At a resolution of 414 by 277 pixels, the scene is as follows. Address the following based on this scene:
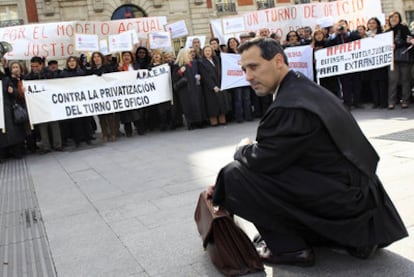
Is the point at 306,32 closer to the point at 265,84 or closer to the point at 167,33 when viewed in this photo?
the point at 167,33

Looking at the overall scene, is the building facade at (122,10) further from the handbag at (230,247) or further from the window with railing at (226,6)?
the handbag at (230,247)

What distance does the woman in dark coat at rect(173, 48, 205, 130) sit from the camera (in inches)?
392

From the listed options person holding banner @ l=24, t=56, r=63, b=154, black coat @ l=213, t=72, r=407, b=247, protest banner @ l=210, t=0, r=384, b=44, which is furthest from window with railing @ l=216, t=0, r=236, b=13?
black coat @ l=213, t=72, r=407, b=247

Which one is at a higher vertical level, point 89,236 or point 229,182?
point 229,182

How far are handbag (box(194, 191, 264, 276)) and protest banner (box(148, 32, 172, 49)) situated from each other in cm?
827

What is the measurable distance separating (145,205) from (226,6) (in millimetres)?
26789

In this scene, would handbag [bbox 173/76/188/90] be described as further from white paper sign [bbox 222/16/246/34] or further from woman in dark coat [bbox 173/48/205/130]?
white paper sign [bbox 222/16/246/34]

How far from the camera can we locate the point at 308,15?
12516mm

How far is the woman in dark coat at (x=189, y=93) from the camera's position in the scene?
392 inches

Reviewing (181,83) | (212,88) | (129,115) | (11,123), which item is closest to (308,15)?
(212,88)

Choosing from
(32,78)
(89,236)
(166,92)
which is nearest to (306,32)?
(166,92)

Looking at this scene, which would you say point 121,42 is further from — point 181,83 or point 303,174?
point 303,174

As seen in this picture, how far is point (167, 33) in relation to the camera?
10.9 m

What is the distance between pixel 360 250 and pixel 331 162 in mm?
664
